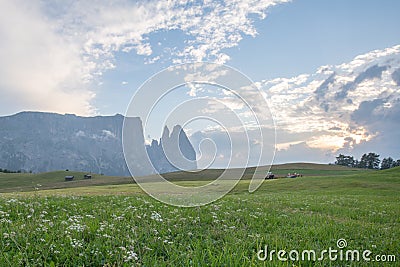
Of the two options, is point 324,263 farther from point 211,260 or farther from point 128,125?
point 128,125

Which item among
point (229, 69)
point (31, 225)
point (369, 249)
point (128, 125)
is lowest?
point (369, 249)

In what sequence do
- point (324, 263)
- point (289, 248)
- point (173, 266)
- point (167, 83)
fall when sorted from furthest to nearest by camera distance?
1. point (167, 83)
2. point (289, 248)
3. point (324, 263)
4. point (173, 266)

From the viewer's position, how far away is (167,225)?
362 inches

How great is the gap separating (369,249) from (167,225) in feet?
18.3

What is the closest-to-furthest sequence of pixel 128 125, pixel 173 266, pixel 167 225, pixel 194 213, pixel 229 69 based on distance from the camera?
pixel 173 266
pixel 167 225
pixel 194 213
pixel 229 69
pixel 128 125

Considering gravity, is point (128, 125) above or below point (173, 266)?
above

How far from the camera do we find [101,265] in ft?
19.2

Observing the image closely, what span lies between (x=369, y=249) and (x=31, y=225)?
29.4 feet

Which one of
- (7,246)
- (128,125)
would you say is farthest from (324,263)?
(128,125)

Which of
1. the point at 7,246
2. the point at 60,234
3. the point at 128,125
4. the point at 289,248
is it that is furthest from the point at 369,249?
the point at 128,125

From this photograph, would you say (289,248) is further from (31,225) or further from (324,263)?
(31,225)

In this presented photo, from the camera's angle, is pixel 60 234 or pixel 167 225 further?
pixel 167 225

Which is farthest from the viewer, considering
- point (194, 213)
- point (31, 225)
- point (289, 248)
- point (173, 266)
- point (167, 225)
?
point (194, 213)

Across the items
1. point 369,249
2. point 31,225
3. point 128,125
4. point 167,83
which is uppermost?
point 167,83
